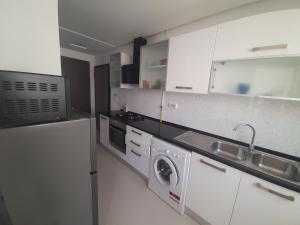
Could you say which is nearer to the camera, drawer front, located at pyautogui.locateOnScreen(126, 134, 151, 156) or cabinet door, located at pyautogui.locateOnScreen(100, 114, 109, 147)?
drawer front, located at pyautogui.locateOnScreen(126, 134, 151, 156)

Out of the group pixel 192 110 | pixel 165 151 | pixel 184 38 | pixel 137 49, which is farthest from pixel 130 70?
pixel 165 151

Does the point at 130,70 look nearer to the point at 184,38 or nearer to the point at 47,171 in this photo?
the point at 184,38

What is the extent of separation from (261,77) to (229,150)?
0.92 m

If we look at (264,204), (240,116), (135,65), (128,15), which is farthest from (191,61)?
(264,204)

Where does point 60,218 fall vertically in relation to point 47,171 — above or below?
below

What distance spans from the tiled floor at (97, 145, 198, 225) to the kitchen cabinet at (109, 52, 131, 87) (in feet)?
6.03

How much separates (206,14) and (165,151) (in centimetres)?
182

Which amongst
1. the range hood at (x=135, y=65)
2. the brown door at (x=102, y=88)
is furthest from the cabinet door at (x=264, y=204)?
the brown door at (x=102, y=88)

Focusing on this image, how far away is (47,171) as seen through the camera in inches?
29.4

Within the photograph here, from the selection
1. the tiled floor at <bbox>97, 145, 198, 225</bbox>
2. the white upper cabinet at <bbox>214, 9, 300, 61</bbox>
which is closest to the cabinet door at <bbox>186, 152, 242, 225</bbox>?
the tiled floor at <bbox>97, 145, 198, 225</bbox>

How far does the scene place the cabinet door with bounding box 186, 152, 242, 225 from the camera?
1.22m

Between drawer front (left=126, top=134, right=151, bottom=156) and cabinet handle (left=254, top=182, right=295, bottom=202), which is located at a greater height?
cabinet handle (left=254, top=182, right=295, bottom=202)

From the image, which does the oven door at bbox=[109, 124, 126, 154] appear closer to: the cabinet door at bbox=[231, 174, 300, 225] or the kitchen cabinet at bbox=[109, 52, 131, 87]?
the kitchen cabinet at bbox=[109, 52, 131, 87]

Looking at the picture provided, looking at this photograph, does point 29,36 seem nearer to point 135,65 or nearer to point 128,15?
point 128,15
